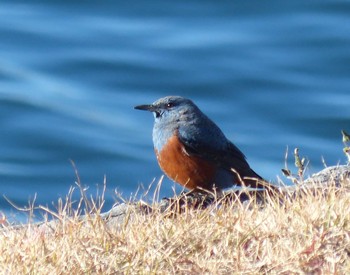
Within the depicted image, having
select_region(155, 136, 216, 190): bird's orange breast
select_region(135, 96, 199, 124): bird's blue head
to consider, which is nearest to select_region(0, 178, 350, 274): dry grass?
select_region(155, 136, 216, 190): bird's orange breast

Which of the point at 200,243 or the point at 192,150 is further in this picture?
the point at 192,150

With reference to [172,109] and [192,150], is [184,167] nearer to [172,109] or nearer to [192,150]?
[192,150]

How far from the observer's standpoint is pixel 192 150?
8016 millimetres

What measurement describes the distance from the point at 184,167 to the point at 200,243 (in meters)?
2.70

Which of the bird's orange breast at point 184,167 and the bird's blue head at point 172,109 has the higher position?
the bird's blue head at point 172,109

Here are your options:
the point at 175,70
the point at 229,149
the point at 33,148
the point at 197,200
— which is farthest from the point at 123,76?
the point at 197,200

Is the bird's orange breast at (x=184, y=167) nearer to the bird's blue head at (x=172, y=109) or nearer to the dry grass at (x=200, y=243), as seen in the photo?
the bird's blue head at (x=172, y=109)

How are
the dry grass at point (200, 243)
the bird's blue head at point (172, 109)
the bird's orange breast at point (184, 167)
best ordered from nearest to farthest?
the dry grass at point (200, 243) < the bird's orange breast at point (184, 167) < the bird's blue head at point (172, 109)

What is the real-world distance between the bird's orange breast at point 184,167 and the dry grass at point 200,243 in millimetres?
2224

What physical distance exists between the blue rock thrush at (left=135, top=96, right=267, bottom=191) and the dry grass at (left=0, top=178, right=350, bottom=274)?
2.27m

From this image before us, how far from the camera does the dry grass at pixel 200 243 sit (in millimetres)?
5020

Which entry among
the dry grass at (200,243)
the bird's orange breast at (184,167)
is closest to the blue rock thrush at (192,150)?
the bird's orange breast at (184,167)

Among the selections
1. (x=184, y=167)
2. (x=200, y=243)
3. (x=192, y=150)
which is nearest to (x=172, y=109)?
(x=192, y=150)

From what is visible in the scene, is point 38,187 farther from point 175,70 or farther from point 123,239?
point 123,239
